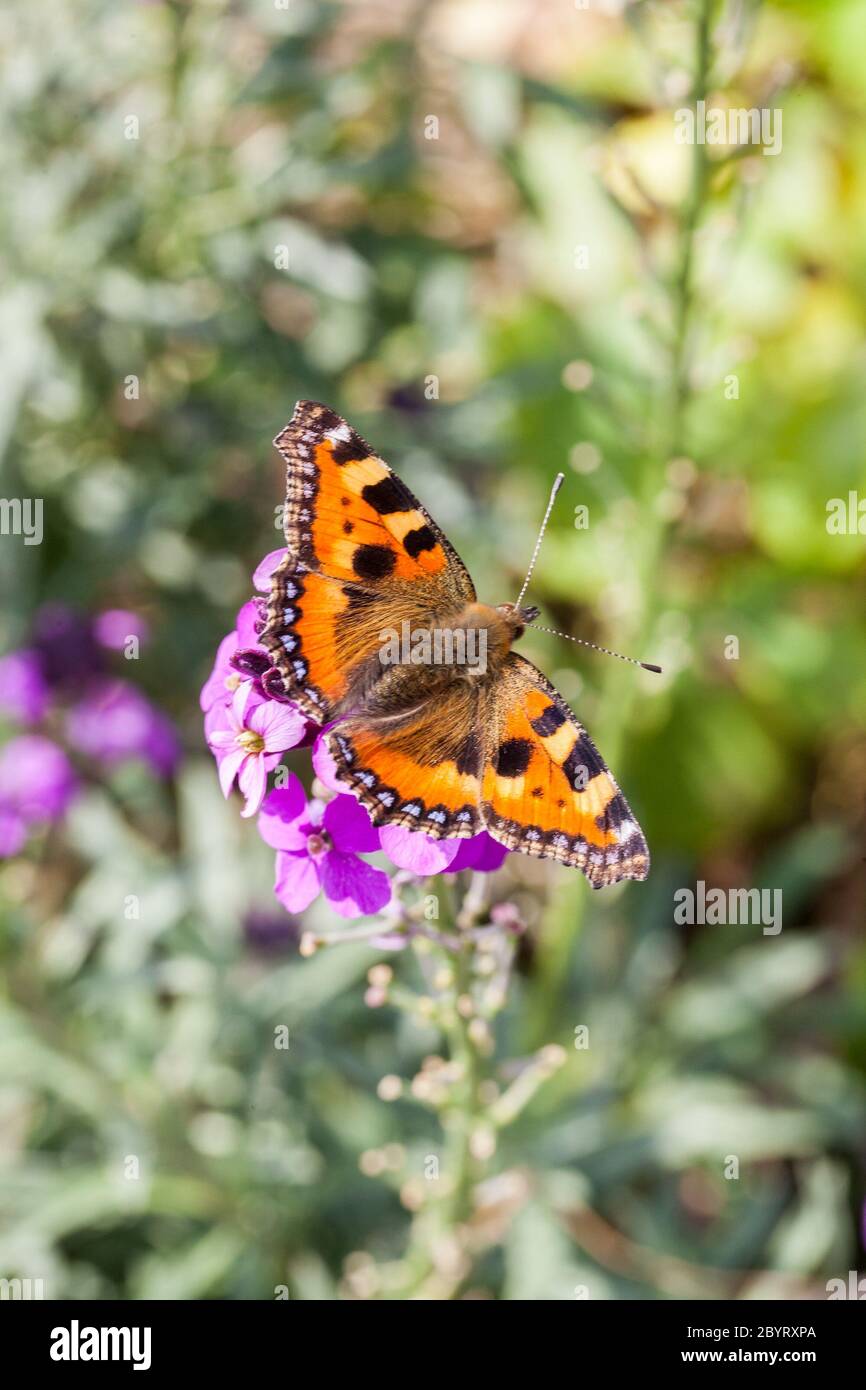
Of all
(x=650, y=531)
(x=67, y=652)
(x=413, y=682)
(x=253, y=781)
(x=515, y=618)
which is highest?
(x=650, y=531)

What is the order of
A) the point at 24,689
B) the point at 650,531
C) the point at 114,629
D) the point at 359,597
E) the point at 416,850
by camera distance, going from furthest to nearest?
the point at 114,629 < the point at 24,689 < the point at 650,531 < the point at 359,597 < the point at 416,850

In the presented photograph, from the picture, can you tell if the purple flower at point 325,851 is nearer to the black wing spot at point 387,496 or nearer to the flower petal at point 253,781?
the flower petal at point 253,781

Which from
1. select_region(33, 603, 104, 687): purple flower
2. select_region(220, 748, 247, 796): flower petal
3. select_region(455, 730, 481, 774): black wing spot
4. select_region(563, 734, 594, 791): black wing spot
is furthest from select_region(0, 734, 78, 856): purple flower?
select_region(563, 734, 594, 791): black wing spot

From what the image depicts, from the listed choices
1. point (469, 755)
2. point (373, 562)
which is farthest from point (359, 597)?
point (469, 755)

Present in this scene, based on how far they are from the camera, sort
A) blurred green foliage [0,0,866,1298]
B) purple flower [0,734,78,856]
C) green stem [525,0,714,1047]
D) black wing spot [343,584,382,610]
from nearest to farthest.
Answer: black wing spot [343,584,382,610]
green stem [525,0,714,1047]
purple flower [0,734,78,856]
blurred green foliage [0,0,866,1298]

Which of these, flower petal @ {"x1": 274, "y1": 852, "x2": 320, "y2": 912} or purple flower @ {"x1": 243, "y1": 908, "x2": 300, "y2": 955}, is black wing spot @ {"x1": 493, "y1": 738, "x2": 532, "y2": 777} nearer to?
flower petal @ {"x1": 274, "y1": 852, "x2": 320, "y2": 912}

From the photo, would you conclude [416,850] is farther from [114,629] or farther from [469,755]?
[114,629]
